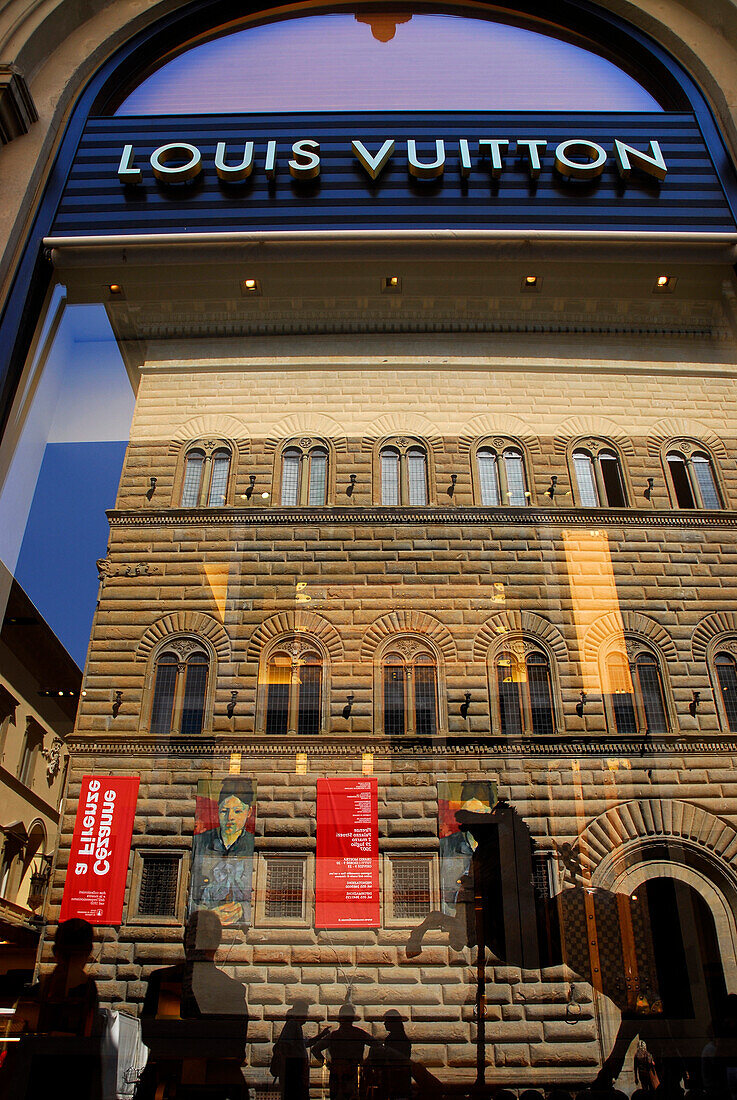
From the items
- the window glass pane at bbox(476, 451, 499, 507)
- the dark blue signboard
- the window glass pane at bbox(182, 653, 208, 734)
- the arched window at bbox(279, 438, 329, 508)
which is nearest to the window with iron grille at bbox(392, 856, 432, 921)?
the window glass pane at bbox(182, 653, 208, 734)

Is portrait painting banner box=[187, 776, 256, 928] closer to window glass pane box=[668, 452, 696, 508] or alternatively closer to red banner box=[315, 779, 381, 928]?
red banner box=[315, 779, 381, 928]

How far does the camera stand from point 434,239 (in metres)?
4.42

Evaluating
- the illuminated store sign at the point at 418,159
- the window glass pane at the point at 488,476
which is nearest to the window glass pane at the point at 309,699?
the window glass pane at the point at 488,476

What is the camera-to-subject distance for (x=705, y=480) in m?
5.54

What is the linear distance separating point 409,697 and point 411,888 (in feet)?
3.94

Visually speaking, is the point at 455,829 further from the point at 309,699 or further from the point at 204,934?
the point at 204,934

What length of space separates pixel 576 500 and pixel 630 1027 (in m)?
3.44

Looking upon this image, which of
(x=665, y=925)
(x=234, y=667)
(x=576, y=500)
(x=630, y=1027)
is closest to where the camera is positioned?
Result: (x=630, y=1027)

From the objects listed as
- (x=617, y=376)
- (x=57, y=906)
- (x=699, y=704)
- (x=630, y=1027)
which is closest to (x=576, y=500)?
(x=617, y=376)

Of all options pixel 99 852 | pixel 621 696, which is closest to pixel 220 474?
pixel 99 852

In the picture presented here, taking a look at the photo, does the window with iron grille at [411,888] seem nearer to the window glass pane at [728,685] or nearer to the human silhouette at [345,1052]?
the human silhouette at [345,1052]

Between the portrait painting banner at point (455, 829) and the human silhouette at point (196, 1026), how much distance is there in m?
1.44

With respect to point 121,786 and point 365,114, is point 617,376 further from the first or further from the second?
point 121,786

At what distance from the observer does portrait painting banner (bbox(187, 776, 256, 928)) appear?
188 inches
